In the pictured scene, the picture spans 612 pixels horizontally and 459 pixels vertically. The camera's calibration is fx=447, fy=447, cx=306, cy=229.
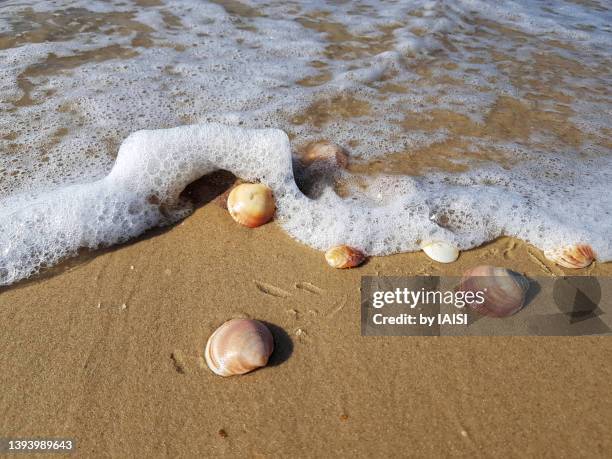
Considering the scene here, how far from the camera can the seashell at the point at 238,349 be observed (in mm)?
1702

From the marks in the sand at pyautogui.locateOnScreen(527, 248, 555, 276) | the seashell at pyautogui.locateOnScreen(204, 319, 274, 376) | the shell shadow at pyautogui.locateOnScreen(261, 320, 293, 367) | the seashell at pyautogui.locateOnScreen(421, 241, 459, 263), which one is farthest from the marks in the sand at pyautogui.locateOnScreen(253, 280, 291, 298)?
the marks in the sand at pyautogui.locateOnScreen(527, 248, 555, 276)

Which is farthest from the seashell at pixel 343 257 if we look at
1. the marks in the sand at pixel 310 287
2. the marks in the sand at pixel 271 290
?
the marks in the sand at pixel 271 290

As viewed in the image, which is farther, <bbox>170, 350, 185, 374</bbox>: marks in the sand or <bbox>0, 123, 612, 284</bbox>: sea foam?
<bbox>0, 123, 612, 284</bbox>: sea foam

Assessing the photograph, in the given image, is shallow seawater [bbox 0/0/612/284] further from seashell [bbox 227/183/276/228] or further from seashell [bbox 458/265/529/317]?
seashell [bbox 458/265/529/317]

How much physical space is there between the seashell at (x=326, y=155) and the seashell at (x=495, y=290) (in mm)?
1144

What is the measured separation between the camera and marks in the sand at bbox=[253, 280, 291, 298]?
6.70ft

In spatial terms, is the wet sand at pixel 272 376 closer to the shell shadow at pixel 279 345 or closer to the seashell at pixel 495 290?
the shell shadow at pixel 279 345

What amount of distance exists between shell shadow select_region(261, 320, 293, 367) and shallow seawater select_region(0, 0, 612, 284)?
23.4 inches

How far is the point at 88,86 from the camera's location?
3676 millimetres

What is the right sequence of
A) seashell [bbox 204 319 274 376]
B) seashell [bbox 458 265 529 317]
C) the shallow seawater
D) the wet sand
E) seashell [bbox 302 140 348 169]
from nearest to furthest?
the wet sand → seashell [bbox 204 319 274 376] → seashell [bbox 458 265 529 317] → the shallow seawater → seashell [bbox 302 140 348 169]

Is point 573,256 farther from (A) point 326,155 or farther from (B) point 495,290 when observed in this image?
(A) point 326,155

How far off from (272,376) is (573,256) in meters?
1.61

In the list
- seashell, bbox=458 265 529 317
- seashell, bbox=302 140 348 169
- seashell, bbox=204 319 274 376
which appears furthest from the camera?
seashell, bbox=302 140 348 169

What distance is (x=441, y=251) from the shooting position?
225cm
